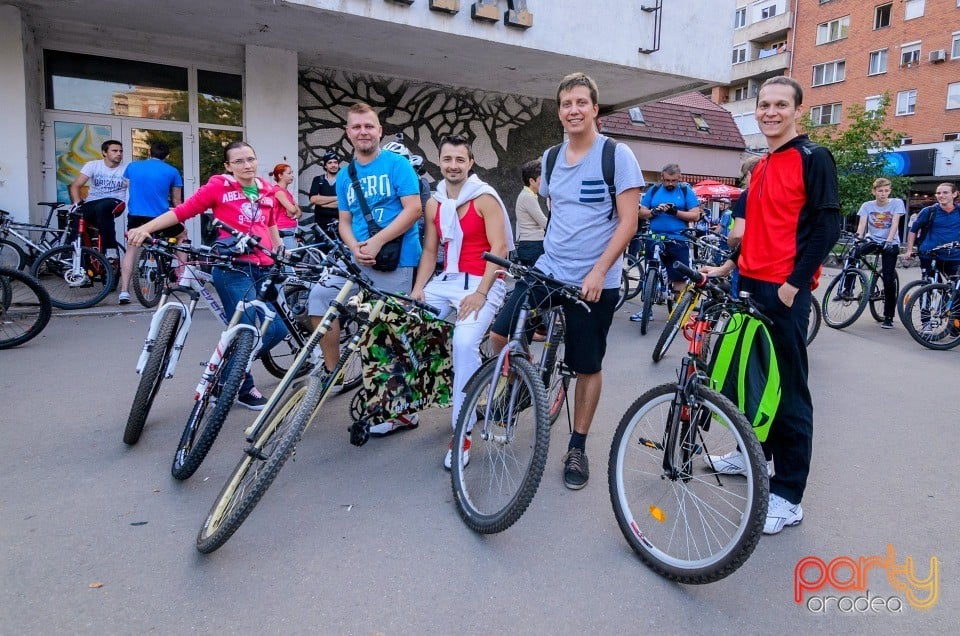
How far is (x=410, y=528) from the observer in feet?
9.62

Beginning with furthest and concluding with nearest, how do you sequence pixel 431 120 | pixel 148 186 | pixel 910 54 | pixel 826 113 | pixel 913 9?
pixel 826 113 → pixel 910 54 → pixel 913 9 → pixel 431 120 → pixel 148 186

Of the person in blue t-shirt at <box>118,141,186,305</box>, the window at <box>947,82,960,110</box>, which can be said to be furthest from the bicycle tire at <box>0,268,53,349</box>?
the window at <box>947,82,960,110</box>

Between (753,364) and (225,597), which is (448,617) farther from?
(753,364)

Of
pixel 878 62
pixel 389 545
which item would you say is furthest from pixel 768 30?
pixel 389 545

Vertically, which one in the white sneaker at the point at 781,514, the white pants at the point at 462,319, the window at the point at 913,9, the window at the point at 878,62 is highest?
the window at the point at 913,9

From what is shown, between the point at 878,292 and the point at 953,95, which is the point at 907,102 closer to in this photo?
the point at 953,95

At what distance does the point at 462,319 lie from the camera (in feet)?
11.7

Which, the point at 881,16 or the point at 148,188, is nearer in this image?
the point at 148,188

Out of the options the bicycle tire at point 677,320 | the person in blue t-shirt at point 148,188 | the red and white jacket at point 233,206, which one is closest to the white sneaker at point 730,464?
the bicycle tire at point 677,320

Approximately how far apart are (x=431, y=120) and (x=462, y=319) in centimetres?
923

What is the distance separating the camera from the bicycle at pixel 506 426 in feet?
8.79

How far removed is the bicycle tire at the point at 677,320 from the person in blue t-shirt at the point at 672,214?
1914 mm

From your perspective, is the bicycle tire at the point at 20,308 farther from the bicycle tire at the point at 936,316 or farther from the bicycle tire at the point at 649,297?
the bicycle tire at the point at 936,316

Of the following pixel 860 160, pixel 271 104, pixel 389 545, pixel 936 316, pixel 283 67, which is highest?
pixel 860 160
